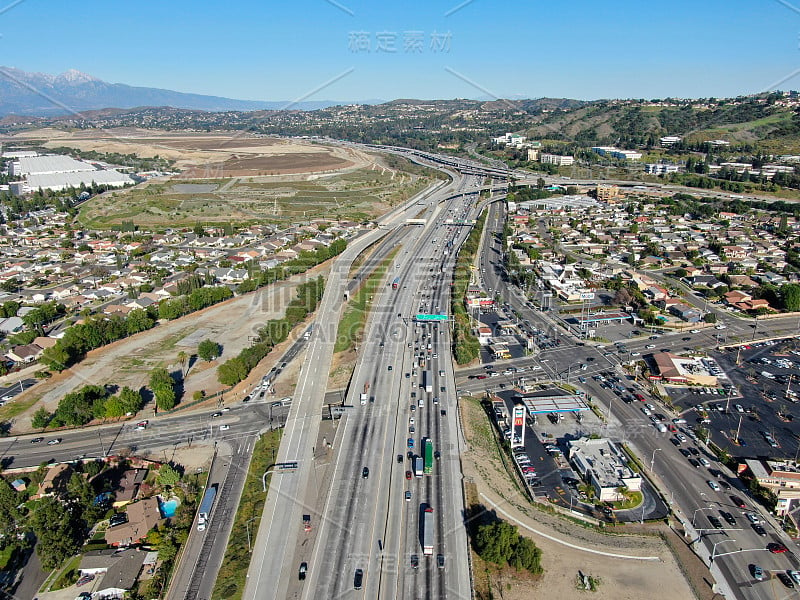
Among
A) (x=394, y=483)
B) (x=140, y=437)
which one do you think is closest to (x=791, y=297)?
(x=394, y=483)

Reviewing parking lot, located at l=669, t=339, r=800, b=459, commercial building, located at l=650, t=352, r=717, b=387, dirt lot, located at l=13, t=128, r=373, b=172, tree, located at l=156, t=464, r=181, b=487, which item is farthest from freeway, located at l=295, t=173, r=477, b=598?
dirt lot, located at l=13, t=128, r=373, b=172

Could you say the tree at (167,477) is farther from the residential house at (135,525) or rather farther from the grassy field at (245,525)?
the grassy field at (245,525)

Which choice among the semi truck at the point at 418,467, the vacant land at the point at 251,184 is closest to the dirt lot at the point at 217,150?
the vacant land at the point at 251,184

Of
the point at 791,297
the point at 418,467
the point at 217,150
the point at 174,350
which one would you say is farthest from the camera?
the point at 217,150

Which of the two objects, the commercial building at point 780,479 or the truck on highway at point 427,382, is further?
the truck on highway at point 427,382

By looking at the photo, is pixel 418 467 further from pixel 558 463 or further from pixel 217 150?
pixel 217 150

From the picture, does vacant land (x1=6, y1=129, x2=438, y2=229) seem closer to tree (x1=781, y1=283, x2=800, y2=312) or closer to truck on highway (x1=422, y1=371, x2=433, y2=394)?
truck on highway (x1=422, y1=371, x2=433, y2=394)
